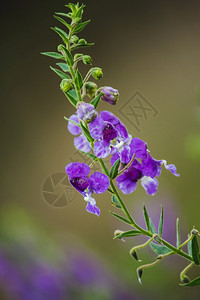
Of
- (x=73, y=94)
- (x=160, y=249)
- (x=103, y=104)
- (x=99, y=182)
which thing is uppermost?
(x=103, y=104)

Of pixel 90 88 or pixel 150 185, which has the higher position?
pixel 90 88

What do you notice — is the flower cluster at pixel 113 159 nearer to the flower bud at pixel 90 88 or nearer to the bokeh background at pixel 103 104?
the flower bud at pixel 90 88

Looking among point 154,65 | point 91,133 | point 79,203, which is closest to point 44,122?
point 79,203

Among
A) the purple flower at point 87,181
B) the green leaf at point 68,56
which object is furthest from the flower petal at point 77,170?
the green leaf at point 68,56

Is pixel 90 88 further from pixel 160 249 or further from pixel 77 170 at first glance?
pixel 160 249

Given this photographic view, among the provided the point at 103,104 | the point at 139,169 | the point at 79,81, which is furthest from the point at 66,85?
the point at 103,104

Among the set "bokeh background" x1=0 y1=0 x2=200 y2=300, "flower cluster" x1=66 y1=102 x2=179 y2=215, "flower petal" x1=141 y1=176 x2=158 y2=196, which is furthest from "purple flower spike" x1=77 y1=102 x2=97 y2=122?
"bokeh background" x1=0 y1=0 x2=200 y2=300
